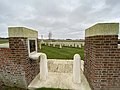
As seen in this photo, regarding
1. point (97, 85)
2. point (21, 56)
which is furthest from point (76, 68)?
point (21, 56)

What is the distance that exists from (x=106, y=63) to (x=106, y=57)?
20 centimetres

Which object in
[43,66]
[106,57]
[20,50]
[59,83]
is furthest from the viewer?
[43,66]

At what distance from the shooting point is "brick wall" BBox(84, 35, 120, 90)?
3438 mm

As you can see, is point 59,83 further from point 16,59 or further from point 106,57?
point 106,57

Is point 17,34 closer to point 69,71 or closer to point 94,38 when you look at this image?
point 94,38

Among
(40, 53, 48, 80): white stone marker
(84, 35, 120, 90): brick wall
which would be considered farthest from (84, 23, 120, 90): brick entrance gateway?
(40, 53, 48, 80): white stone marker

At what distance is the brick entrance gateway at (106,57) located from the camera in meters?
3.38

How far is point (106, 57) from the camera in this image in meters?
3.50

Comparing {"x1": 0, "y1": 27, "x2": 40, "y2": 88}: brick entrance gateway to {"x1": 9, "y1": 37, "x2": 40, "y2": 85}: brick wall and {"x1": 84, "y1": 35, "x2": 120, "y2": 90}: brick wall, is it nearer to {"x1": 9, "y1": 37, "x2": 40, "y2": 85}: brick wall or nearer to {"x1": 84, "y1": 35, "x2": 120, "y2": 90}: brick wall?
{"x1": 9, "y1": 37, "x2": 40, "y2": 85}: brick wall

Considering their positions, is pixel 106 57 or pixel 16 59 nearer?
pixel 106 57

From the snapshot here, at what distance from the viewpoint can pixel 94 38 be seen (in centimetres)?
362

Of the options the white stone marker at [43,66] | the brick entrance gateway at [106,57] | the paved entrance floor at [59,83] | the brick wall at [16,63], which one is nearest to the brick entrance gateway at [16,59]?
the brick wall at [16,63]

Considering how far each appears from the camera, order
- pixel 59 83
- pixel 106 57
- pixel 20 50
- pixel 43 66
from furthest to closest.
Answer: pixel 43 66 → pixel 59 83 → pixel 20 50 → pixel 106 57

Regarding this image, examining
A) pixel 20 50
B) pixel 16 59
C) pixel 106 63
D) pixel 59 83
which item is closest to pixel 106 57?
pixel 106 63
